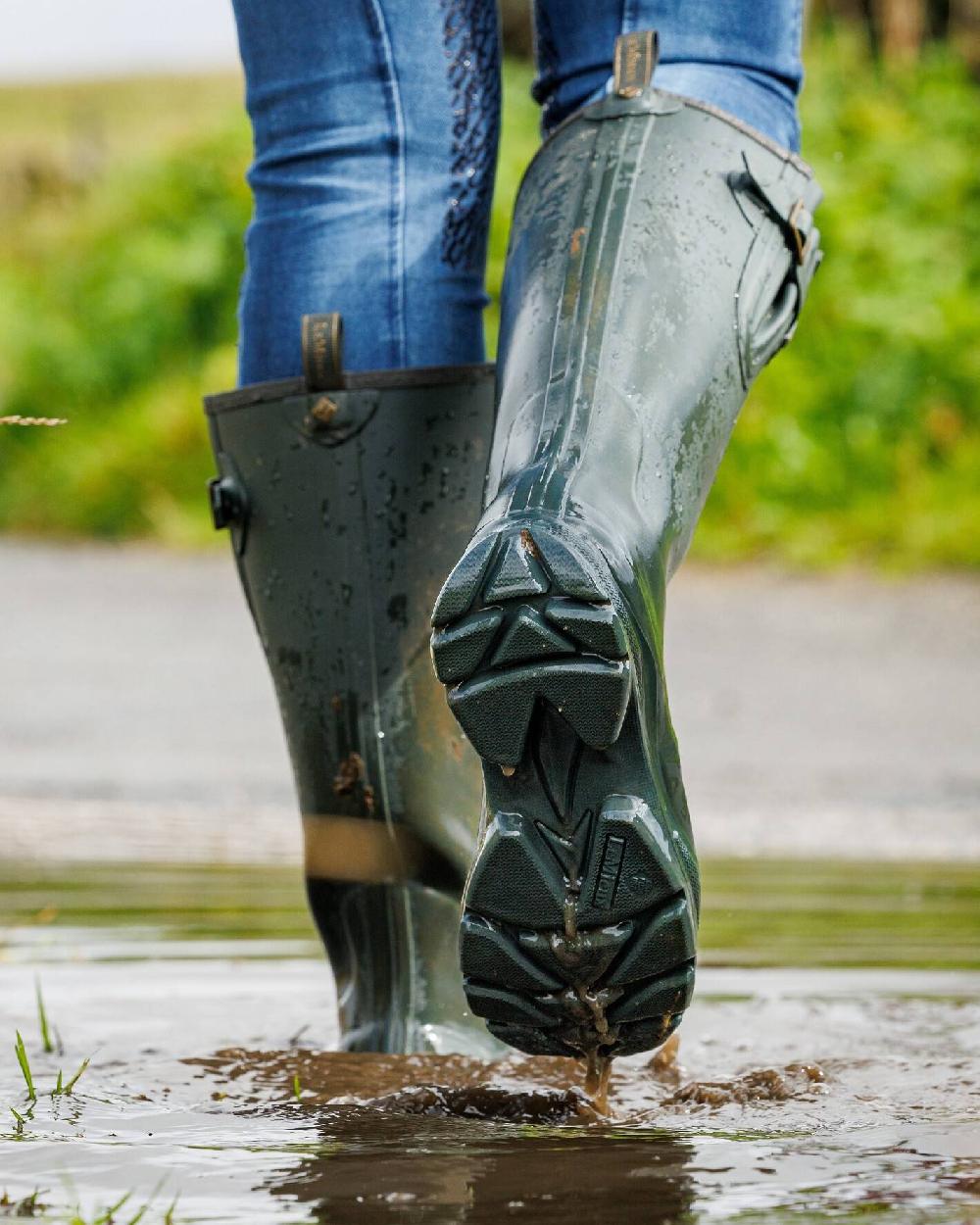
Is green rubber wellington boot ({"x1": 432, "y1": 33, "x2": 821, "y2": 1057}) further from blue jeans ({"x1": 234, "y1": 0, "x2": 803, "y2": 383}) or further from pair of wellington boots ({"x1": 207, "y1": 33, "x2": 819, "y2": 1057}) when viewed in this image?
blue jeans ({"x1": 234, "y1": 0, "x2": 803, "y2": 383})

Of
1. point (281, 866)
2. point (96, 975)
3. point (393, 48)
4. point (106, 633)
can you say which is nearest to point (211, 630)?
point (106, 633)

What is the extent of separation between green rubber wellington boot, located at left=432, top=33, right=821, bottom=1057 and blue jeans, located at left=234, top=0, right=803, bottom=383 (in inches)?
5.1

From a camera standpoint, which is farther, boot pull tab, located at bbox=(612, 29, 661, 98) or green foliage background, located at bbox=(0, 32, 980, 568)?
green foliage background, located at bbox=(0, 32, 980, 568)

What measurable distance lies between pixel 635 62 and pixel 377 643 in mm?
429

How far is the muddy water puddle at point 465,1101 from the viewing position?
88 centimetres

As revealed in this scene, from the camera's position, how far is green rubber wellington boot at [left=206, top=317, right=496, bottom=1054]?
1351 millimetres

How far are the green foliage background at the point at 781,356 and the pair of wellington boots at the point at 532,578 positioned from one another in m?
4.36

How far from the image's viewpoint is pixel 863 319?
7391 millimetres

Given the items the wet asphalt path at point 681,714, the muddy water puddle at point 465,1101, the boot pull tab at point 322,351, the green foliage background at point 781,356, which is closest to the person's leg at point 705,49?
the boot pull tab at point 322,351

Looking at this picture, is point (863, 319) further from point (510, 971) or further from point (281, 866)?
point (510, 971)

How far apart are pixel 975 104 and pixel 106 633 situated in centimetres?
497

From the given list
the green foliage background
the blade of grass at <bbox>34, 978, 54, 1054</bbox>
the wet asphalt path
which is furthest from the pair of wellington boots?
the green foliage background

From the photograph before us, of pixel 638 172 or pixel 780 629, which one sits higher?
pixel 638 172

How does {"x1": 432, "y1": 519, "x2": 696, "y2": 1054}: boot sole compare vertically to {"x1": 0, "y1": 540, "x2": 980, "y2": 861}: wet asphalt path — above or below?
above
